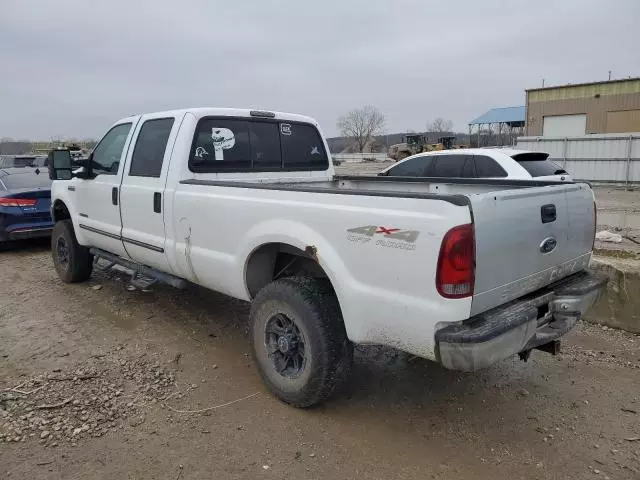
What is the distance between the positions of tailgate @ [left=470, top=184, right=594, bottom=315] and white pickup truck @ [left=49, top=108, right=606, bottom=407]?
1 cm

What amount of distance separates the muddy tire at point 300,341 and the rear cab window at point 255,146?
152 centimetres

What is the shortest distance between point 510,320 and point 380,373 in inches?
63.3

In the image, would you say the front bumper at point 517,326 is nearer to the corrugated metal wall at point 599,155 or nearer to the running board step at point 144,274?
the running board step at point 144,274

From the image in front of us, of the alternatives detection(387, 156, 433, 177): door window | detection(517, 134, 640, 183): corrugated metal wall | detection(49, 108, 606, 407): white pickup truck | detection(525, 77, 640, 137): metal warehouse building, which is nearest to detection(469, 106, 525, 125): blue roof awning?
A: detection(525, 77, 640, 137): metal warehouse building

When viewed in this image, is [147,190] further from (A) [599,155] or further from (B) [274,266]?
(A) [599,155]

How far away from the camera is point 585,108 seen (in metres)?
33.1

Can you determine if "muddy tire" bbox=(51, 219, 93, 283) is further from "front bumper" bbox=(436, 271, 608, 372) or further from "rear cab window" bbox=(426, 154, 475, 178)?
"rear cab window" bbox=(426, 154, 475, 178)

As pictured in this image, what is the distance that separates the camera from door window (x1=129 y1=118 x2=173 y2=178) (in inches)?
186

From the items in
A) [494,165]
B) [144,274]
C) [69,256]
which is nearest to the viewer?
[144,274]

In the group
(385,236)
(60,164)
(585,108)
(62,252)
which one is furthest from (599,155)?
(385,236)

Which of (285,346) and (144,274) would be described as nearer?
(285,346)

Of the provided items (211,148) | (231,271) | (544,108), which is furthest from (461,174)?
(544,108)

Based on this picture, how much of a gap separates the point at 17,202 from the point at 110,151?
4239 mm

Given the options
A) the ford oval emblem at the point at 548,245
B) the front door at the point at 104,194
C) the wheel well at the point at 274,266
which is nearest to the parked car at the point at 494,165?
the ford oval emblem at the point at 548,245
